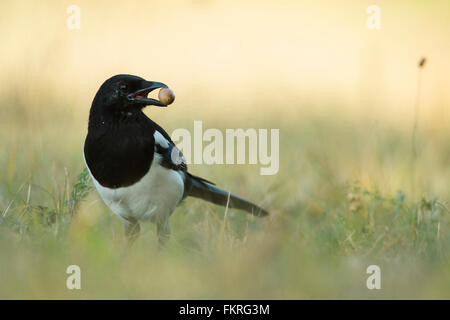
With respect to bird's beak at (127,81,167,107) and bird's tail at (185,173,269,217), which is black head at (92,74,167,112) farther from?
bird's tail at (185,173,269,217)

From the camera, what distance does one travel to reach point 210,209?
477 centimetres

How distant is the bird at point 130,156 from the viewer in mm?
4453

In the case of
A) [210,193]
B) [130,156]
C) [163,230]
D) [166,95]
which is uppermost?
[166,95]

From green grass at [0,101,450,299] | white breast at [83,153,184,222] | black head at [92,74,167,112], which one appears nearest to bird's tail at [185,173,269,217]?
green grass at [0,101,450,299]

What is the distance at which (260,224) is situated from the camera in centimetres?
460

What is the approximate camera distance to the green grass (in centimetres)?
325

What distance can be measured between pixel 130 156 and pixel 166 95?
1.38 ft

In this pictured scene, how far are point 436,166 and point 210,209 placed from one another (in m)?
1.65

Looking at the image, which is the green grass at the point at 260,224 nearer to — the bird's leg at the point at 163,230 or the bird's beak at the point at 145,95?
the bird's leg at the point at 163,230

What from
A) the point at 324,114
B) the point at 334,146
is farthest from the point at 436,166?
the point at 324,114

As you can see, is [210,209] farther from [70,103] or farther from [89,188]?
[70,103]

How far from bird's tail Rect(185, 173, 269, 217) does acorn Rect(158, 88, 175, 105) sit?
0.64 m

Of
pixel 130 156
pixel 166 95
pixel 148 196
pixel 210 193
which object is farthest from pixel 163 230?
pixel 166 95

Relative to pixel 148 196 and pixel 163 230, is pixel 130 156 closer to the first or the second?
pixel 148 196
